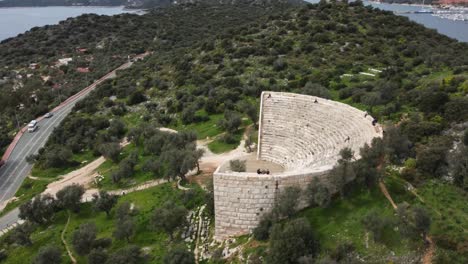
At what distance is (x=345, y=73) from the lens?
169 feet

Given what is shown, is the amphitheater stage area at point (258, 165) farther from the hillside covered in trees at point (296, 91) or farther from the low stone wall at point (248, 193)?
the low stone wall at point (248, 193)

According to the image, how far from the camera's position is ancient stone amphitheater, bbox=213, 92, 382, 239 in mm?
21266

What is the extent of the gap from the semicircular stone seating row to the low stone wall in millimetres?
4303

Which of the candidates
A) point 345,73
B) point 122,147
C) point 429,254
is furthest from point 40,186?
point 345,73

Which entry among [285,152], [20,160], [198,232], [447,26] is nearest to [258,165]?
[285,152]

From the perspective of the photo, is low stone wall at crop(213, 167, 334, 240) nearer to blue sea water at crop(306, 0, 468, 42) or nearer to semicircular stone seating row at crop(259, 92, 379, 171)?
semicircular stone seating row at crop(259, 92, 379, 171)

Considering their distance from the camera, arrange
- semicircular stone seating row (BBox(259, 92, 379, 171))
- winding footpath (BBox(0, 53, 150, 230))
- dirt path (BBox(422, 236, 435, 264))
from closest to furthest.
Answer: dirt path (BBox(422, 236, 435, 264)) → semicircular stone seating row (BBox(259, 92, 379, 171)) → winding footpath (BBox(0, 53, 150, 230))

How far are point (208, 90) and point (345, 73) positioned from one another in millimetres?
17579

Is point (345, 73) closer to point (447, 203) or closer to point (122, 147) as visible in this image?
point (122, 147)

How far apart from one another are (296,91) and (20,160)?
3162 centimetres

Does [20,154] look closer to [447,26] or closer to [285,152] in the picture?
[285,152]

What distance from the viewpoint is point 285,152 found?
31422mm

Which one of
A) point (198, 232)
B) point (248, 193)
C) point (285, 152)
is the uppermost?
point (248, 193)

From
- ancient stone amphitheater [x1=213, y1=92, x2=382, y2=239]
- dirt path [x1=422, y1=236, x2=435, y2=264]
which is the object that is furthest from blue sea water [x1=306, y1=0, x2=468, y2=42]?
dirt path [x1=422, y1=236, x2=435, y2=264]
